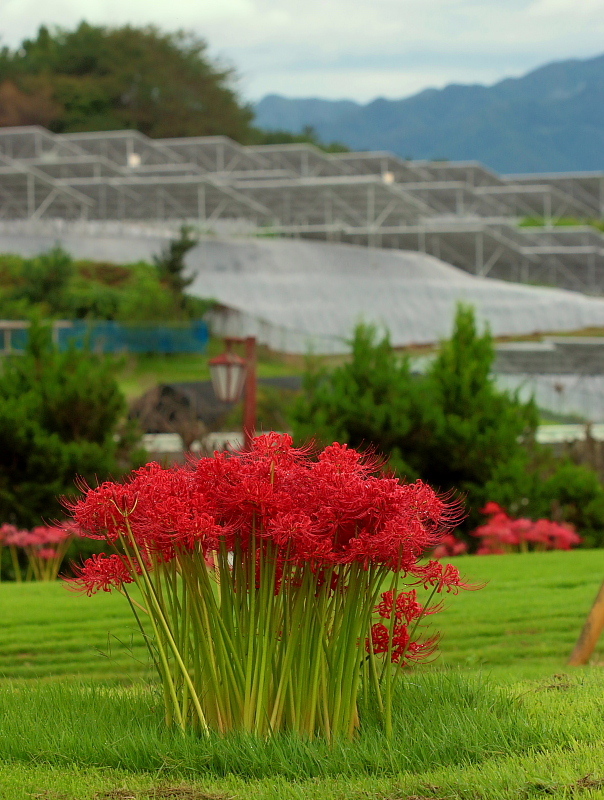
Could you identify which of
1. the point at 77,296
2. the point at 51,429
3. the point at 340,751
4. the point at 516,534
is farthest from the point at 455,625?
the point at 77,296

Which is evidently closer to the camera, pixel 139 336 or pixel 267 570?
pixel 267 570

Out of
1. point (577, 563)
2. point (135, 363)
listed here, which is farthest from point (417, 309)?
point (577, 563)

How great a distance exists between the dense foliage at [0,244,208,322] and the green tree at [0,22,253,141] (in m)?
52.9

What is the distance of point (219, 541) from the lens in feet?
15.5

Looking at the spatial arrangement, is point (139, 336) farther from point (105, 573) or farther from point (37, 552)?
point (105, 573)

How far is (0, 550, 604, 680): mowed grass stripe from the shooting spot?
838cm

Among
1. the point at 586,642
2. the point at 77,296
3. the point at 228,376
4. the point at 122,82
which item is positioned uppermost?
the point at 122,82

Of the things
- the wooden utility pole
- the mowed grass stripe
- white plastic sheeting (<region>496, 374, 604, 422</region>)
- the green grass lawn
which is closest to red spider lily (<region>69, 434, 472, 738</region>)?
the green grass lawn

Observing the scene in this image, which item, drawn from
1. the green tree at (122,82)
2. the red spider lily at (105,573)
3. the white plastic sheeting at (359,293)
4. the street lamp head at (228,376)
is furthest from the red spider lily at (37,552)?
the green tree at (122,82)

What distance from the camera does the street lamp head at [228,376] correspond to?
1349cm

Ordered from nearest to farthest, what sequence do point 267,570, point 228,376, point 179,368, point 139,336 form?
point 267,570 < point 228,376 < point 179,368 < point 139,336

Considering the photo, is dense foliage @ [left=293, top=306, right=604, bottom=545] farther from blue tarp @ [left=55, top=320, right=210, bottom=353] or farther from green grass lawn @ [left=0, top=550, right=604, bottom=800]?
blue tarp @ [left=55, top=320, right=210, bottom=353]

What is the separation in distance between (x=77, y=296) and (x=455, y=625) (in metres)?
34.8

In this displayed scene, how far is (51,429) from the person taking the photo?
15180mm
